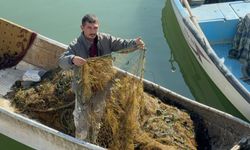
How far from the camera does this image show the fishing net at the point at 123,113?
18.1 feet

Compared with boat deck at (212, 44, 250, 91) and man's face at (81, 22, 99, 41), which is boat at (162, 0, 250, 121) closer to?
boat deck at (212, 44, 250, 91)

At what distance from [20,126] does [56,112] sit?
505 millimetres

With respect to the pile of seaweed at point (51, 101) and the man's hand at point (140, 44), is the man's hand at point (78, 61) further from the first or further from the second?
the pile of seaweed at point (51, 101)

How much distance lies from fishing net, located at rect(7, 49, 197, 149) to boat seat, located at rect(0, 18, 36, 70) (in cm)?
166

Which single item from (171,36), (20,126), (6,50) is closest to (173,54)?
(171,36)

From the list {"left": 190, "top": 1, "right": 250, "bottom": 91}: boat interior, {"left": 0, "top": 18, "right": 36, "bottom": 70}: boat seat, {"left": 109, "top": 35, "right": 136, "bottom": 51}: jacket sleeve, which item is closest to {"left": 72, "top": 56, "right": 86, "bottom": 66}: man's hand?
{"left": 109, "top": 35, "right": 136, "bottom": 51}: jacket sleeve

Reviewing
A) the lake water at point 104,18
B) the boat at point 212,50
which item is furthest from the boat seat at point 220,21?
the lake water at point 104,18

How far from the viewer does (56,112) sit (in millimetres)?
6227

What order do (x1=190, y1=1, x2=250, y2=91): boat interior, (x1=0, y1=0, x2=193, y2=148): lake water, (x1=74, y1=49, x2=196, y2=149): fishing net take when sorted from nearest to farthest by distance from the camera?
(x1=74, y1=49, x2=196, y2=149): fishing net, (x1=190, y1=1, x2=250, y2=91): boat interior, (x1=0, y1=0, x2=193, y2=148): lake water

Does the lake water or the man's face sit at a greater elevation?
the man's face

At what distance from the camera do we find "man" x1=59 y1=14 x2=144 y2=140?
5.30 meters

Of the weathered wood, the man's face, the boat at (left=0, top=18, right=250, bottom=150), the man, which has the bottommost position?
the boat at (left=0, top=18, right=250, bottom=150)

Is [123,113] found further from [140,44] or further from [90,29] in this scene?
[90,29]

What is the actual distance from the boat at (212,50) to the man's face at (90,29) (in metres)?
2.18
